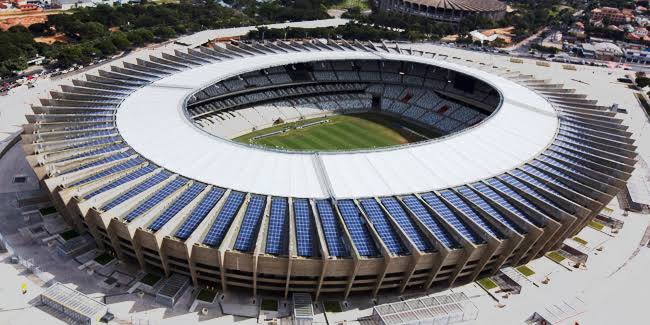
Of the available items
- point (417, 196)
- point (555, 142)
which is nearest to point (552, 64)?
point (555, 142)

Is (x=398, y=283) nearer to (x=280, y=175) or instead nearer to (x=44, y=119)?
(x=280, y=175)

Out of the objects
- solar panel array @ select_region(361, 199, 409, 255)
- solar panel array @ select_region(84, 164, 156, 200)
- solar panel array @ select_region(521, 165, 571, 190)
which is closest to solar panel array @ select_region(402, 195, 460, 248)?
solar panel array @ select_region(361, 199, 409, 255)

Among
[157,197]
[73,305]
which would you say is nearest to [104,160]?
[157,197]

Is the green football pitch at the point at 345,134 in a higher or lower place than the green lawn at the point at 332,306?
higher

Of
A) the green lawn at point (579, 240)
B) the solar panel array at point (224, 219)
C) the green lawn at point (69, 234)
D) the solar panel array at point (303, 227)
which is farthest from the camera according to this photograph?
the green lawn at point (579, 240)

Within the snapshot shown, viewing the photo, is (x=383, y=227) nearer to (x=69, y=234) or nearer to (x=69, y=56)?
(x=69, y=234)

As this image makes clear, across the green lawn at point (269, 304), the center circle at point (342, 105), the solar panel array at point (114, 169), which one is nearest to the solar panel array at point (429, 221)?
the green lawn at point (269, 304)

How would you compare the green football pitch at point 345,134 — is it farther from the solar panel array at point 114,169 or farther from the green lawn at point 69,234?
the green lawn at point 69,234
